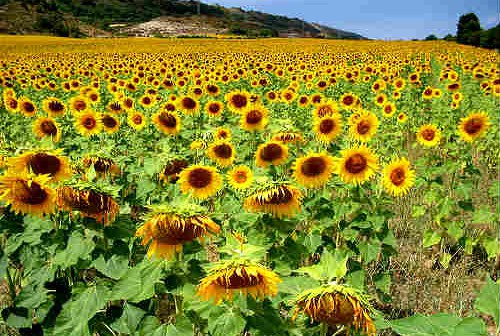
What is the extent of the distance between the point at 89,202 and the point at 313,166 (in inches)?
71.6

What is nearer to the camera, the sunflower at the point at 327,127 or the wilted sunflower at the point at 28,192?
the wilted sunflower at the point at 28,192

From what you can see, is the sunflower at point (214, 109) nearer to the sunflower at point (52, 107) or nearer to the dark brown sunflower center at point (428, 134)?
the sunflower at point (52, 107)

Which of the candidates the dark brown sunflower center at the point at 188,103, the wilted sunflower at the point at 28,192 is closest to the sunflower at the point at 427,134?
the dark brown sunflower center at the point at 188,103

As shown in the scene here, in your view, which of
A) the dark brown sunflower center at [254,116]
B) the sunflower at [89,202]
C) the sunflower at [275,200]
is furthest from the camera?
the dark brown sunflower center at [254,116]

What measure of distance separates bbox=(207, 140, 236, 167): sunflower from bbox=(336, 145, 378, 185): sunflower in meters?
1.43

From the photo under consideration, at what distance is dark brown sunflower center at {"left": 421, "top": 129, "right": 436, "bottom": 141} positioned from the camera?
4949mm

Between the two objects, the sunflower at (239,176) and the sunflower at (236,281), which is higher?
the sunflower at (236,281)

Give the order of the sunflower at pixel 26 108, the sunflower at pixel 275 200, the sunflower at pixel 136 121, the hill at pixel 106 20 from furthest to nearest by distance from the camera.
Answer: the hill at pixel 106 20 < the sunflower at pixel 26 108 < the sunflower at pixel 136 121 < the sunflower at pixel 275 200

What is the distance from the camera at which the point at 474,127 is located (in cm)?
417

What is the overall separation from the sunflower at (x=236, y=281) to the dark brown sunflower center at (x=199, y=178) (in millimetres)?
1550

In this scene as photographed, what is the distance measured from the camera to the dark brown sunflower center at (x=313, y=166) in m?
3.07

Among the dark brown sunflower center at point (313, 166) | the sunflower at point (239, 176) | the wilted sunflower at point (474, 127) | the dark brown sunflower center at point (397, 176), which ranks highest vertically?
the wilted sunflower at point (474, 127)

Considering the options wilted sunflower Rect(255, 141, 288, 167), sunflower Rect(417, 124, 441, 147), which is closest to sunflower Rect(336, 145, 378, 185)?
wilted sunflower Rect(255, 141, 288, 167)

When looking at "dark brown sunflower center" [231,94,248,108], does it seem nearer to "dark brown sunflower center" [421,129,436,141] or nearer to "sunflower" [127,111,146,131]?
"sunflower" [127,111,146,131]
